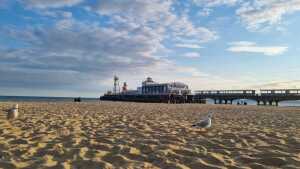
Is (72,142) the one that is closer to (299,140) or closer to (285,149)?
(285,149)

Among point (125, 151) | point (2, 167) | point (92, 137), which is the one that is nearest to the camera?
point (2, 167)

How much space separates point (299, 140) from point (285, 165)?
280 cm

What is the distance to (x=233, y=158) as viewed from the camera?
4.91 m

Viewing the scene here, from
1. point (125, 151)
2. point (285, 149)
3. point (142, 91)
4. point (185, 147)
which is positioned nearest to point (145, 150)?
point (125, 151)

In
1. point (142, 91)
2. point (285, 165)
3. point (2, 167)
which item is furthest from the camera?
point (142, 91)

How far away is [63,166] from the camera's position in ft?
13.7

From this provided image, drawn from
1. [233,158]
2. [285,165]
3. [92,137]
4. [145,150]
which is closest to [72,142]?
[92,137]

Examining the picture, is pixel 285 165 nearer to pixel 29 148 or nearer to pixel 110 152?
pixel 110 152

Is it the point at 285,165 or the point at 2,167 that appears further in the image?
the point at 285,165

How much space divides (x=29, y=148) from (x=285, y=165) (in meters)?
4.73

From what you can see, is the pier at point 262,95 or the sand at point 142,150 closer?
the sand at point 142,150

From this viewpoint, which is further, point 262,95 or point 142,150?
point 262,95

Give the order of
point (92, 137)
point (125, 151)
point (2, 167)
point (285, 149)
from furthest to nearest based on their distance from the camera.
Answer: point (92, 137)
point (285, 149)
point (125, 151)
point (2, 167)

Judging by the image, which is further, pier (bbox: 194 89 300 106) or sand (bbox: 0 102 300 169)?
pier (bbox: 194 89 300 106)
